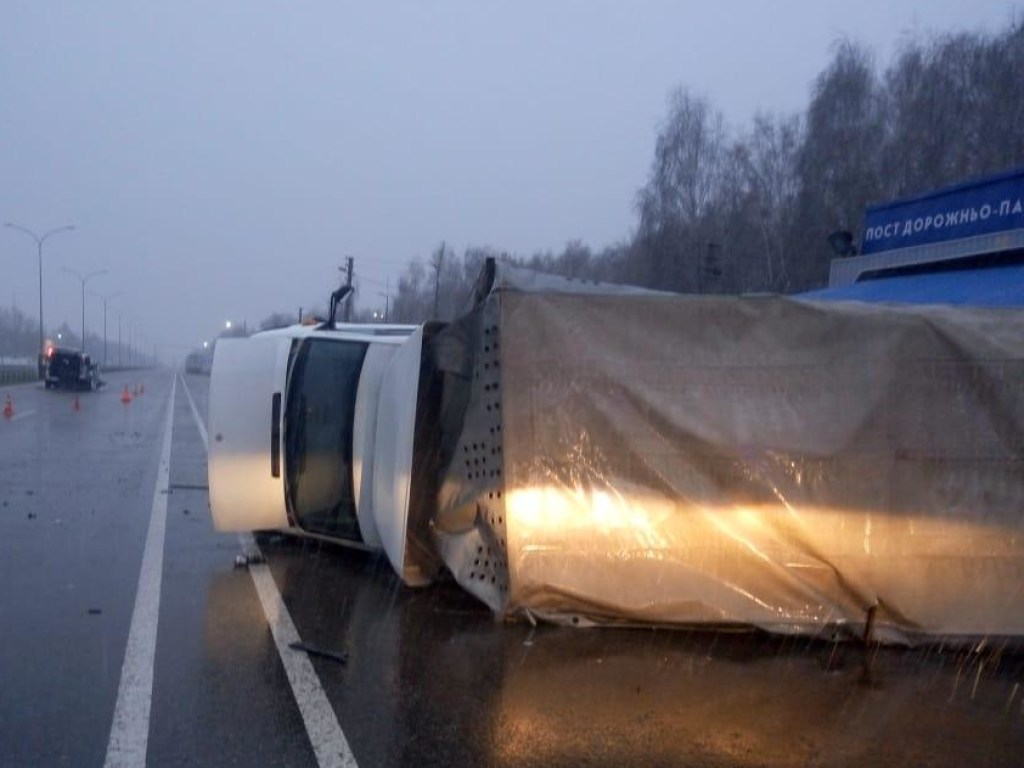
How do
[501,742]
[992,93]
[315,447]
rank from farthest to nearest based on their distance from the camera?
[992,93], [315,447], [501,742]

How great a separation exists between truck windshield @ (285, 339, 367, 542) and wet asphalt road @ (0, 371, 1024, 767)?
560mm

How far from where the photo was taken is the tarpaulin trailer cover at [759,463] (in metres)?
7.00

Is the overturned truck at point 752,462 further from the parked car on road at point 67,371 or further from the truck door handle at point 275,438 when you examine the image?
the parked car on road at point 67,371

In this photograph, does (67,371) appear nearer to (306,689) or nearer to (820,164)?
(820,164)

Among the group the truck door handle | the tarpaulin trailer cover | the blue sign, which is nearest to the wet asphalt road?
the tarpaulin trailer cover

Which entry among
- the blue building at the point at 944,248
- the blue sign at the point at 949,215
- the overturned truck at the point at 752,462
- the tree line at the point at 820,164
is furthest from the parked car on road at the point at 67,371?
the overturned truck at the point at 752,462

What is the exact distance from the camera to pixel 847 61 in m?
38.2

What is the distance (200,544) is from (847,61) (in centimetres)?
3329

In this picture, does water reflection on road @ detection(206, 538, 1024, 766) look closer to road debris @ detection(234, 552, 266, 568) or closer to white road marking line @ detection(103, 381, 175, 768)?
white road marking line @ detection(103, 381, 175, 768)

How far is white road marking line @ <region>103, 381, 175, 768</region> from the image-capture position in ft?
16.8

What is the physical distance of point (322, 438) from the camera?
31.8 ft

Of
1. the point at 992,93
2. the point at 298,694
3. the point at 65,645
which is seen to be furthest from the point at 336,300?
the point at 992,93

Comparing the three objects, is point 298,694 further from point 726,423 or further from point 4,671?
point 726,423

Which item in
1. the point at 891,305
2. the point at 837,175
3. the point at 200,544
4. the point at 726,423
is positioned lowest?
the point at 200,544
